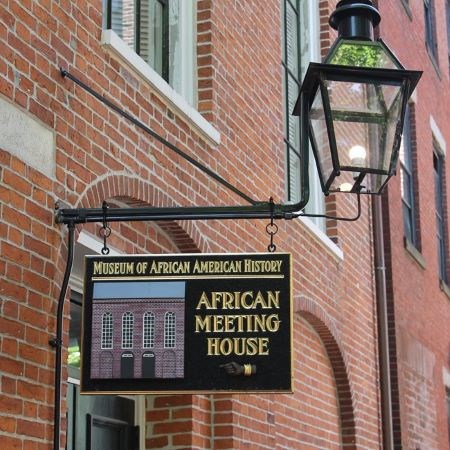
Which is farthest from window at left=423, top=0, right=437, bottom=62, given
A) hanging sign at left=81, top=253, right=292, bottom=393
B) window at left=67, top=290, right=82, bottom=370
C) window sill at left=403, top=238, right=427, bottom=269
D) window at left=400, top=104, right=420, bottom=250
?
hanging sign at left=81, top=253, right=292, bottom=393

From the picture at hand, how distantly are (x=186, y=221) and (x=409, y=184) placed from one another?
761 centimetres

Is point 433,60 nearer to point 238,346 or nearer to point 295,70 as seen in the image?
point 295,70

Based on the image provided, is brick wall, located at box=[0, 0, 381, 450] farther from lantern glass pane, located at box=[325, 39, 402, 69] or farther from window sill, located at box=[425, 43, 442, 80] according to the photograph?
window sill, located at box=[425, 43, 442, 80]

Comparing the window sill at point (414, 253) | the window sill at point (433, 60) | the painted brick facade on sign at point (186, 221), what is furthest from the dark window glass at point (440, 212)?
the painted brick facade on sign at point (186, 221)

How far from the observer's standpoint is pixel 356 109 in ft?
16.7

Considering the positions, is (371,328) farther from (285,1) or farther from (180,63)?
(180,63)

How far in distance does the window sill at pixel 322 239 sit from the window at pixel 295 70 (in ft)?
1.07

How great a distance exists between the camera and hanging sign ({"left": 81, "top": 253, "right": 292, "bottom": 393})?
5.04 m

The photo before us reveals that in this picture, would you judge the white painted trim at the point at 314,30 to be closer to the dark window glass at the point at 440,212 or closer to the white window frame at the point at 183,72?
the white window frame at the point at 183,72

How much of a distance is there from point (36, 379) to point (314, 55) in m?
6.34

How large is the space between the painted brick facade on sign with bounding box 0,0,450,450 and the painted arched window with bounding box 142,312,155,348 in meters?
0.48

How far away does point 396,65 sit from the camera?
16.8 ft

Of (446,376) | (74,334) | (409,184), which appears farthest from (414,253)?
(74,334)

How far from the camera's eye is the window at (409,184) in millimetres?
13609
